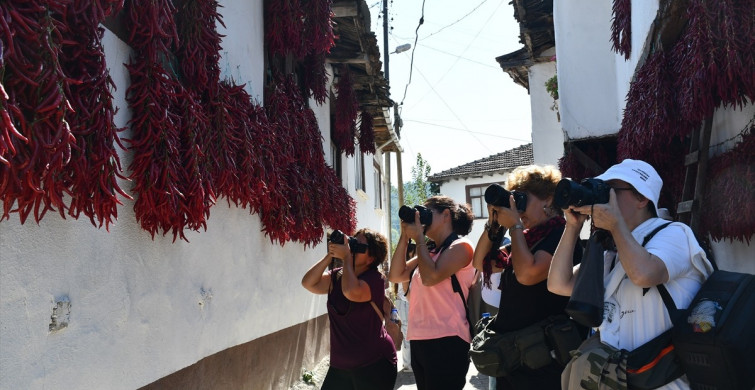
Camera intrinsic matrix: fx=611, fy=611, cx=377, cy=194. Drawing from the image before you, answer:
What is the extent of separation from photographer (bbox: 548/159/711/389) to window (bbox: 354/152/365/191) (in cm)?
863

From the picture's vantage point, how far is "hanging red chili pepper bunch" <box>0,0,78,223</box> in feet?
6.42

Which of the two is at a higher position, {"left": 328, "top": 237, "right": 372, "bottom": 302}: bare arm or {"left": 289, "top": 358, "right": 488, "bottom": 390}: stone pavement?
{"left": 328, "top": 237, "right": 372, "bottom": 302}: bare arm

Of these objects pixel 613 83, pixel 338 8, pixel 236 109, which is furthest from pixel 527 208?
pixel 613 83

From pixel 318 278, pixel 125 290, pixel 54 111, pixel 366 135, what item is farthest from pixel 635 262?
pixel 366 135

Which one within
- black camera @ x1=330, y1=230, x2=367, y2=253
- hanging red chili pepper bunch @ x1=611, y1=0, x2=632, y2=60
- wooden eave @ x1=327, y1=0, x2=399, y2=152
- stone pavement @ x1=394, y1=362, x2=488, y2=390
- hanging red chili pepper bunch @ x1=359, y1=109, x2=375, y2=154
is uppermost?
wooden eave @ x1=327, y1=0, x2=399, y2=152

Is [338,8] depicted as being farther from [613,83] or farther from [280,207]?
[613,83]

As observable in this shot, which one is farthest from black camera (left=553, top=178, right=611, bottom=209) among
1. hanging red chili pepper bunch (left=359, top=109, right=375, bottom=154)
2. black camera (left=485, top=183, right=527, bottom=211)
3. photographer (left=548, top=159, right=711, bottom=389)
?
hanging red chili pepper bunch (left=359, top=109, right=375, bottom=154)

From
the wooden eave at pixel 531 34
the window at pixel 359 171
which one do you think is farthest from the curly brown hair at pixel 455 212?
the window at pixel 359 171

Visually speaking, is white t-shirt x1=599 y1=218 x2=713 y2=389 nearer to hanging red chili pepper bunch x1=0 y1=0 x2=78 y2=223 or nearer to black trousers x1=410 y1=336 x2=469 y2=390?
black trousers x1=410 y1=336 x2=469 y2=390

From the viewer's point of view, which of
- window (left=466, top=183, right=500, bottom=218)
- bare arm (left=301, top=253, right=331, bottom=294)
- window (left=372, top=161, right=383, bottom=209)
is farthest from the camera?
window (left=466, top=183, right=500, bottom=218)

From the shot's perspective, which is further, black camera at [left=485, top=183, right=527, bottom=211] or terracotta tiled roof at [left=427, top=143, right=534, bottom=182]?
terracotta tiled roof at [left=427, top=143, right=534, bottom=182]

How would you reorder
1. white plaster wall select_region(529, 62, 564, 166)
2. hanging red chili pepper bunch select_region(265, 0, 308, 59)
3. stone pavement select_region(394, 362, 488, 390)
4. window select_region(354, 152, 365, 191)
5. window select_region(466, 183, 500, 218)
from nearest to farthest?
hanging red chili pepper bunch select_region(265, 0, 308, 59)
stone pavement select_region(394, 362, 488, 390)
window select_region(354, 152, 365, 191)
white plaster wall select_region(529, 62, 564, 166)
window select_region(466, 183, 500, 218)

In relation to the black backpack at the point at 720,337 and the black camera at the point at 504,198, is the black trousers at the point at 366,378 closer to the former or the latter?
the black camera at the point at 504,198

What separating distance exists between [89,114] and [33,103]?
339mm
